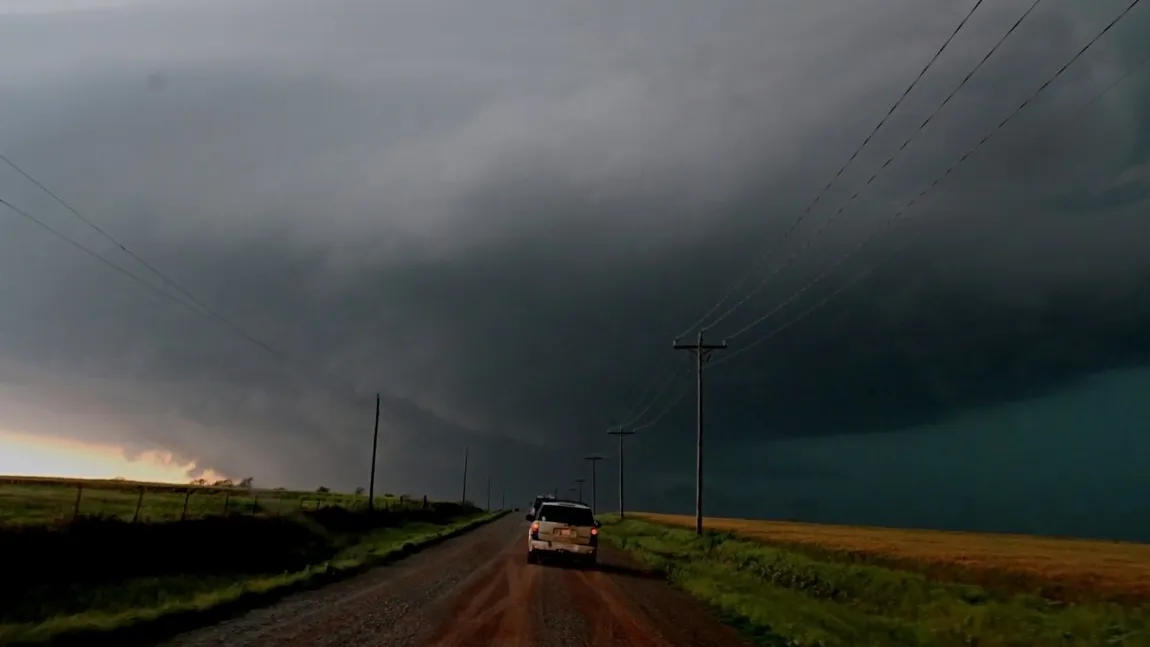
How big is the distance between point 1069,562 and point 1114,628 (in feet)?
89.5

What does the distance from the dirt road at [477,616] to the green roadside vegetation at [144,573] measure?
915mm

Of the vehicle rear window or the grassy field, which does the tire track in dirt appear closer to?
the grassy field

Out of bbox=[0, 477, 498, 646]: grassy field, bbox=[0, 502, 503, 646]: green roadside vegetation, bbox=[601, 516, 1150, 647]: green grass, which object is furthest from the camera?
bbox=[601, 516, 1150, 647]: green grass

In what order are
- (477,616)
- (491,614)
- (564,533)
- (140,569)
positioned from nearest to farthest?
1. (477,616)
2. (491,614)
3. (140,569)
4. (564,533)

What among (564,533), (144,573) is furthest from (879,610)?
(144,573)

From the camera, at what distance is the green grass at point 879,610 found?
16969 mm

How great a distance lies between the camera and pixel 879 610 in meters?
23.7

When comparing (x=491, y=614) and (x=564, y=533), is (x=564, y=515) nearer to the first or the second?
(x=564, y=533)

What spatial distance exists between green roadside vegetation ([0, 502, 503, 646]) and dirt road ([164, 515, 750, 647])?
915 millimetres

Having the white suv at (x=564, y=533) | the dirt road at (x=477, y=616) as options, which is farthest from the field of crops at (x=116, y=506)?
the white suv at (x=564, y=533)

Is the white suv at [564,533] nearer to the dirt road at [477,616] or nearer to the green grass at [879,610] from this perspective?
the green grass at [879,610]

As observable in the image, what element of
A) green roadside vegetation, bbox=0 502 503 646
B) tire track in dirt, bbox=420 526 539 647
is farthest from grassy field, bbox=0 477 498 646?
tire track in dirt, bbox=420 526 539 647

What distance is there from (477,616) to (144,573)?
12970mm

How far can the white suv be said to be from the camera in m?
31.6
